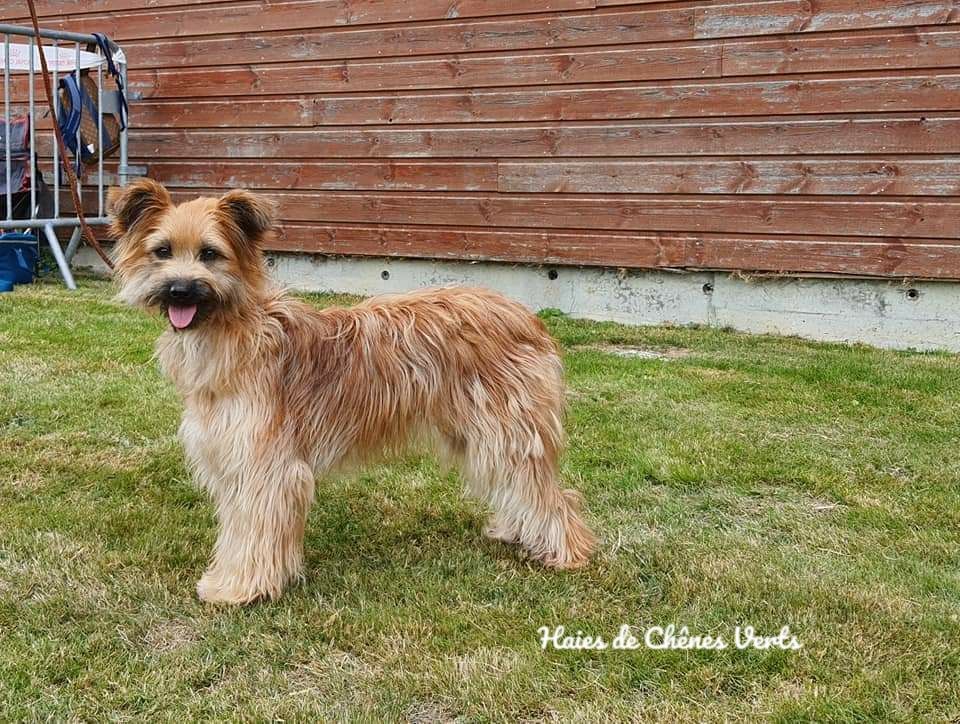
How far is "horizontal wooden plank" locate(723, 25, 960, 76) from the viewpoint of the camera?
6.47m

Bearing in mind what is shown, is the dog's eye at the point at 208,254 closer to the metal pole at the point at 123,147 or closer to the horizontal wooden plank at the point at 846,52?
the horizontal wooden plank at the point at 846,52

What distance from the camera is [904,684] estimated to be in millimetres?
2467

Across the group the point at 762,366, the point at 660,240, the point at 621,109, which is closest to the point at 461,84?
the point at 621,109

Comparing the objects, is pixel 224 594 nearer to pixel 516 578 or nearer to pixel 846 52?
pixel 516 578

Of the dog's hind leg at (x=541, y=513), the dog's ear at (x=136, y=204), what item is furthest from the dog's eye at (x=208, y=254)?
the dog's hind leg at (x=541, y=513)

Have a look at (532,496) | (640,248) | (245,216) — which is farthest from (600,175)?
(245,216)

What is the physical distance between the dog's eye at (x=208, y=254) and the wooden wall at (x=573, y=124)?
5.23 m

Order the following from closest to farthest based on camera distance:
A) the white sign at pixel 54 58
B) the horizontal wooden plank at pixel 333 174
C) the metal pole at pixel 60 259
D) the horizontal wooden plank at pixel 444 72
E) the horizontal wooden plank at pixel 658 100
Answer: the horizontal wooden plank at pixel 658 100, the horizontal wooden plank at pixel 444 72, the horizontal wooden plank at pixel 333 174, the metal pole at pixel 60 259, the white sign at pixel 54 58

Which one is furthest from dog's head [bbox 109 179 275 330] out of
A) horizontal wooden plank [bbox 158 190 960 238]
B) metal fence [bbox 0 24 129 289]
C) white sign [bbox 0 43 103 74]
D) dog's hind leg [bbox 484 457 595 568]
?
white sign [bbox 0 43 103 74]

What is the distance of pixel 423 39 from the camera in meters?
8.03

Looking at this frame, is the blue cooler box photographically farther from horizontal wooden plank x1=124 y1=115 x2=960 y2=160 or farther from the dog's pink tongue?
the dog's pink tongue

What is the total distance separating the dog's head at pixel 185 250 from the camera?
2844 millimetres

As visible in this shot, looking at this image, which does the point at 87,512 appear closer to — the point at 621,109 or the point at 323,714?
the point at 323,714

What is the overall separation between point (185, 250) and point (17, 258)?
691 centimetres
